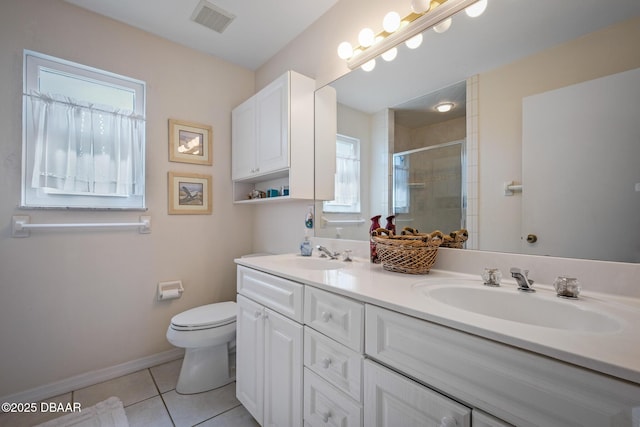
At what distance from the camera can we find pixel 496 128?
3.50 ft

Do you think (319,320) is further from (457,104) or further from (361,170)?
(457,104)

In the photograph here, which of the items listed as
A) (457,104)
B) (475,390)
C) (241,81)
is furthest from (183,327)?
(241,81)

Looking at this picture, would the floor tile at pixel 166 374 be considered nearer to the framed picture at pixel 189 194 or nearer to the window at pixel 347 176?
the framed picture at pixel 189 194

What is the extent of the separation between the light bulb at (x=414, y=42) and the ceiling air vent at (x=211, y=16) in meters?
1.27

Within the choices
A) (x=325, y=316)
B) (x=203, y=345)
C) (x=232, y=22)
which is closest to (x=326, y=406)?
(x=325, y=316)

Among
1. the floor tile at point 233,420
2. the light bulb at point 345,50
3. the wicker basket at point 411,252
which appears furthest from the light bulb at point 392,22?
the floor tile at point 233,420

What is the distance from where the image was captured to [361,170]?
161 centimetres

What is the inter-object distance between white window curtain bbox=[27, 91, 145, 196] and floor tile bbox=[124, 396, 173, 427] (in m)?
1.38

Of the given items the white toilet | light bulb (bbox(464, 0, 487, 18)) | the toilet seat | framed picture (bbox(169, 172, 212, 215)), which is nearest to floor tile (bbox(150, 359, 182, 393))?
the white toilet

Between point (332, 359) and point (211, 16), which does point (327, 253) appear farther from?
point (211, 16)

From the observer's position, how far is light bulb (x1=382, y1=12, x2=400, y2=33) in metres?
1.34

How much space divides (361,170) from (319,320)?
928mm

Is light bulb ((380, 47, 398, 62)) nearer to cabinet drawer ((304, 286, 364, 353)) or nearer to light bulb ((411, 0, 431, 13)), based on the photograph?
light bulb ((411, 0, 431, 13))

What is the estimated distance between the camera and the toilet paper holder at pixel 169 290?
202 centimetres
